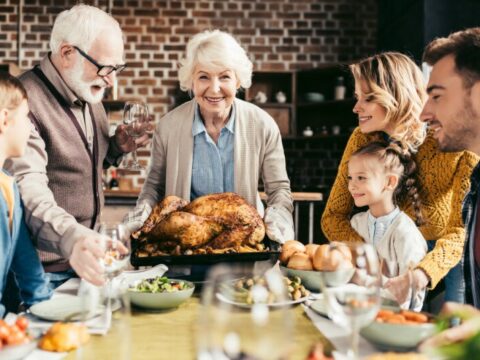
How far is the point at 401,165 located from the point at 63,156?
1.20 metres

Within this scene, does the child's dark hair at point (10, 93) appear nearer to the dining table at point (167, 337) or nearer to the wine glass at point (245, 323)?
the dining table at point (167, 337)

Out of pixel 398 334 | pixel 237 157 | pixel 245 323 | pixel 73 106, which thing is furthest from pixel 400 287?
pixel 73 106

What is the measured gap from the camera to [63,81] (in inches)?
72.3

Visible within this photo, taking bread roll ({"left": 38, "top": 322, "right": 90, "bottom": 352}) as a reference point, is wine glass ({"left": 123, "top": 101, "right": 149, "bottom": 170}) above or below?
above

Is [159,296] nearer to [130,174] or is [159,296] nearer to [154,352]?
[154,352]

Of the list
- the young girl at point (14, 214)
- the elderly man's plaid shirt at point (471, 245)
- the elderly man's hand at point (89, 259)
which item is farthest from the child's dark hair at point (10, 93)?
the elderly man's plaid shirt at point (471, 245)

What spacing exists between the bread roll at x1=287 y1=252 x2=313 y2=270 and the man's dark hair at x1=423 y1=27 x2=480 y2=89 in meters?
0.71

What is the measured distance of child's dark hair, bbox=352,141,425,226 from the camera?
1.79 m

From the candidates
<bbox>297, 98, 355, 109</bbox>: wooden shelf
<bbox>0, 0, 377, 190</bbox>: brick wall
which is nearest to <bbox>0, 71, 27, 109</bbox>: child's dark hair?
<bbox>0, 0, 377, 190</bbox>: brick wall

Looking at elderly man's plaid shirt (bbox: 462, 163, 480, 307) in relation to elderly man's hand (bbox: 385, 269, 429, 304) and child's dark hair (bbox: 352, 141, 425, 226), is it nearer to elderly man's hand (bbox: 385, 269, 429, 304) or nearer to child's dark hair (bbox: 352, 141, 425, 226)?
elderly man's hand (bbox: 385, 269, 429, 304)

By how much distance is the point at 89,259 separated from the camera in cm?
106

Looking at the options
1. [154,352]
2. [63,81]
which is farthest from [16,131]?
[154,352]

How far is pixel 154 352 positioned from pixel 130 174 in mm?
4338

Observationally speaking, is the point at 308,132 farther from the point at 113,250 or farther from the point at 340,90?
the point at 113,250
